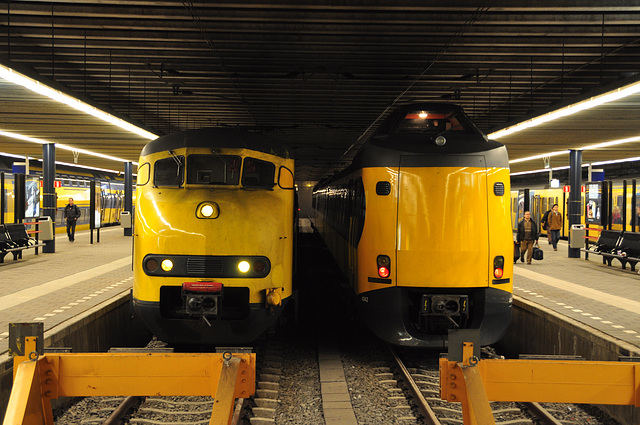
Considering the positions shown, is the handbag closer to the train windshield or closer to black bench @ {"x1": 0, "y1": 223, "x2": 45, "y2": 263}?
the train windshield

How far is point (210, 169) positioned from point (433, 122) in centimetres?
335

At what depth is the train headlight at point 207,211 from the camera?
6199mm

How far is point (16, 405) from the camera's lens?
13.2 ft

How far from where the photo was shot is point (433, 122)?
7.59m

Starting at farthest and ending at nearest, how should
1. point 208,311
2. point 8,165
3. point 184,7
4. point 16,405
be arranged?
point 8,165, point 184,7, point 208,311, point 16,405

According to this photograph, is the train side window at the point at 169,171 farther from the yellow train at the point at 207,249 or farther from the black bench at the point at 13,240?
the black bench at the point at 13,240

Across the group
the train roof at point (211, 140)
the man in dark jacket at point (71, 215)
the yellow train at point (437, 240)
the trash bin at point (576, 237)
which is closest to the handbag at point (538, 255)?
the trash bin at point (576, 237)

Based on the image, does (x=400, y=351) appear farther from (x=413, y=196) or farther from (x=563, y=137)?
(x=563, y=137)

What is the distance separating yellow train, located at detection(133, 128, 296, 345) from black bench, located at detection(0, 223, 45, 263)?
33.2ft

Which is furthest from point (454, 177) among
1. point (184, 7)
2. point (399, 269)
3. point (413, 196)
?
point (184, 7)

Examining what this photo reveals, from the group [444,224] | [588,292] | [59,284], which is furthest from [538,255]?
[59,284]

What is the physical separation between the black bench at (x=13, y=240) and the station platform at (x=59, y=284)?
328 millimetres

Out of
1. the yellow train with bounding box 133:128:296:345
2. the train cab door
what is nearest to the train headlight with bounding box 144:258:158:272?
the yellow train with bounding box 133:128:296:345

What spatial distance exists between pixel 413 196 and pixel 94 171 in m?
28.9
